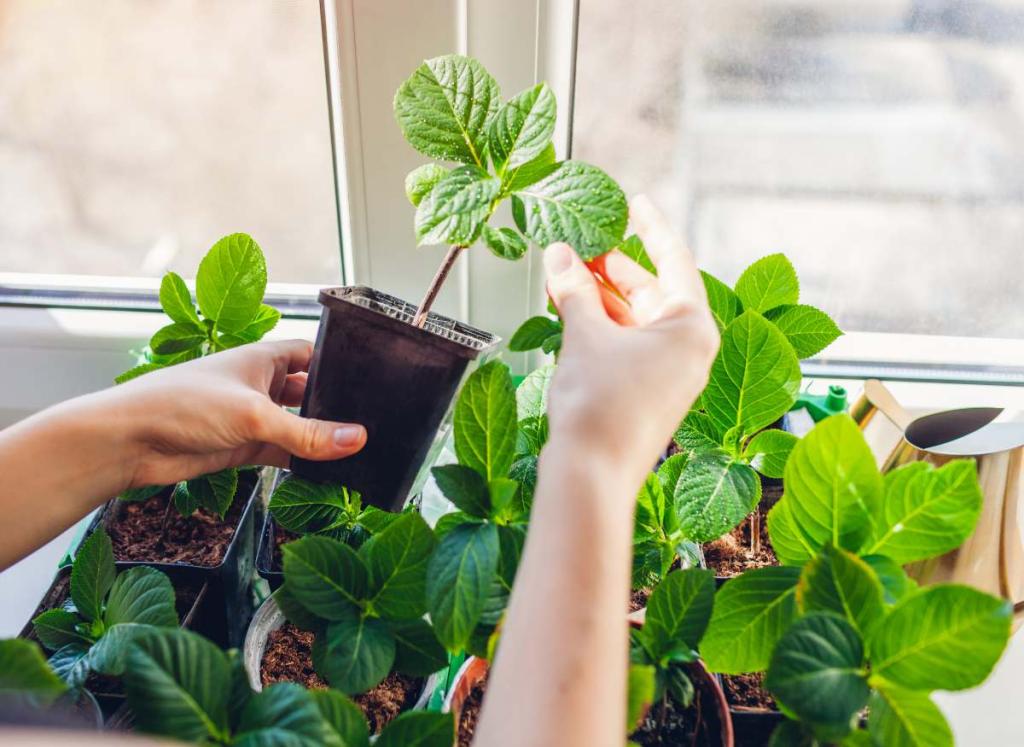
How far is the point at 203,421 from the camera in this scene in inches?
29.1

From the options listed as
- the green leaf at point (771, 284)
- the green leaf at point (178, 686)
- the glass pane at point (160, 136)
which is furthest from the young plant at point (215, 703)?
the glass pane at point (160, 136)

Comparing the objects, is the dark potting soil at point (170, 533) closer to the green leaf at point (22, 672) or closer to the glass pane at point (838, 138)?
the green leaf at point (22, 672)

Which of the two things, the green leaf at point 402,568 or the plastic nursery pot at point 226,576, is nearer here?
the green leaf at point 402,568

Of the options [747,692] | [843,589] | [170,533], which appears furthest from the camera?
[170,533]

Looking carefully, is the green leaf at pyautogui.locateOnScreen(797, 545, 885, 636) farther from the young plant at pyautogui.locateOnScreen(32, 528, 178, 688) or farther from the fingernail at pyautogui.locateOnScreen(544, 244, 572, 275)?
the young plant at pyautogui.locateOnScreen(32, 528, 178, 688)

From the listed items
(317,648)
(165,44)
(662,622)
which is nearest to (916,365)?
(662,622)

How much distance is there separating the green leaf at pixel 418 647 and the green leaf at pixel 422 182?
13.5 inches

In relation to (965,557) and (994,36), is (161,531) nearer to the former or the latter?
(965,557)

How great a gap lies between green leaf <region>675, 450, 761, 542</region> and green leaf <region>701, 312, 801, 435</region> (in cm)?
4

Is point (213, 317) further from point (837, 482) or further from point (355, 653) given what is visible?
point (837, 482)

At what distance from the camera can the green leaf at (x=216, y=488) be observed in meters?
0.85

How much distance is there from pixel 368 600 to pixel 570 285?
29cm

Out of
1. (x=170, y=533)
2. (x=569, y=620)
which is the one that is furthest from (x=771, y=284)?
(x=170, y=533)

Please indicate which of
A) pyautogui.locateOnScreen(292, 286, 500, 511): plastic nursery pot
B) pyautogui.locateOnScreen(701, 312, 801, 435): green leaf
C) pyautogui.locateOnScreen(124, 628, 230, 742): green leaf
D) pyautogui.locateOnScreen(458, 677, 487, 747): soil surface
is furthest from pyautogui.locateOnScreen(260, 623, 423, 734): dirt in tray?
pyautogui.locateOnScreen(701, 312, 801, 435): green leaf
